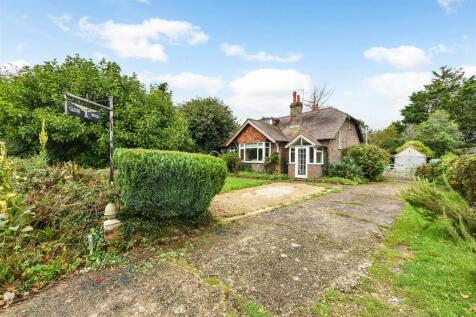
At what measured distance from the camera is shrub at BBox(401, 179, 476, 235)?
3.61 m

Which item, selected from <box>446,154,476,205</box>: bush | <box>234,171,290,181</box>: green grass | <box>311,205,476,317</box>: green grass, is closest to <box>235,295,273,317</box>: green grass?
<box>311,205,476,317</box>: green grass

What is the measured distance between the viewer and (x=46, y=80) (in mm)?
6480

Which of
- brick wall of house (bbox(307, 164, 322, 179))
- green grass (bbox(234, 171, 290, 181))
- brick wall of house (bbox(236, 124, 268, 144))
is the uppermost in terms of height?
brick wall of house (bbox(236, 124, 268, 144))

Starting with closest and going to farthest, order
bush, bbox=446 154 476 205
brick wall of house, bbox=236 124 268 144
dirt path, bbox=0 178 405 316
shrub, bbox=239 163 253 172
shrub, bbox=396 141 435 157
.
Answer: dirt path, bbox=0 178 405 316, bush, bbox=446 154 476 205, brick wall of house, bbox=236 124 268 144, shrub, bbox=239 163 253 172, shrub, bbox=396 141 435 157

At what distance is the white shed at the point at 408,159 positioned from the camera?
20828 mm

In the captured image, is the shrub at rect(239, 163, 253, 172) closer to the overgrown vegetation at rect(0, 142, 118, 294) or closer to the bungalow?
the bungalow

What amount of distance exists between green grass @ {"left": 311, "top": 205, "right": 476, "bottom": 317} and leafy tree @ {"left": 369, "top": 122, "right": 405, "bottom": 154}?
2821 centimetres

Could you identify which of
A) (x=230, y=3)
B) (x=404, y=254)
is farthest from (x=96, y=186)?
(x=230, y=3)

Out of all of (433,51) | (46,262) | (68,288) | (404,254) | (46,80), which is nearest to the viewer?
(68,288)

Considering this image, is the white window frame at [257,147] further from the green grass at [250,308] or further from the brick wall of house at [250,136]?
the green grass at [250,308]

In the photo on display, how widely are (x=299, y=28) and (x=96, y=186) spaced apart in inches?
455

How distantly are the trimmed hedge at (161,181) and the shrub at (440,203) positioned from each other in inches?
173

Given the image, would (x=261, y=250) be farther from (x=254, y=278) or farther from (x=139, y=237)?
(x=139, y=237)

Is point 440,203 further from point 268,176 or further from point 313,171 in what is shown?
point 268,176
